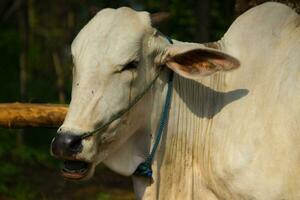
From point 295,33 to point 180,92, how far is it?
0.76 meters

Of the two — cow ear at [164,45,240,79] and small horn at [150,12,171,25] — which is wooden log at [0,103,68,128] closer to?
small horn at [150,12,171,25]

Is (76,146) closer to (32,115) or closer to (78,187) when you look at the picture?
(32,115)

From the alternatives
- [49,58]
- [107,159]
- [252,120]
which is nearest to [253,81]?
[252,120]

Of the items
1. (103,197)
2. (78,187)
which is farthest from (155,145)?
(78,187)

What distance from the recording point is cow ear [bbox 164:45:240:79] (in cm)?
438

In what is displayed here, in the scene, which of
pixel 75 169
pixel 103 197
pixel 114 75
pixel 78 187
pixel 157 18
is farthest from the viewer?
pixel 78 187

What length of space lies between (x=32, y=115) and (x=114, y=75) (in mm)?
1784

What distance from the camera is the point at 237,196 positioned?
4.31 meters

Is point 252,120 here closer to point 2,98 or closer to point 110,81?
point 110,81

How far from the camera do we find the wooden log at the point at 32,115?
5727 mm

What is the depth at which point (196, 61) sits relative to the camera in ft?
14.6

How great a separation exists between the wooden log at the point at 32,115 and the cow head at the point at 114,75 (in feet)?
4.52

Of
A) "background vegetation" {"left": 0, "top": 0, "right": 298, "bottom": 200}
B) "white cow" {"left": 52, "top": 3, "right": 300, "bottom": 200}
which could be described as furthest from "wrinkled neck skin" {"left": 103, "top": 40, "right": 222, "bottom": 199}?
"background vegetation" {"left": 0, "top": 0, "right": 298, "bottom": 200}

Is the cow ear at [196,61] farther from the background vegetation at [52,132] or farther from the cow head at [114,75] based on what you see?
the background vegetation at [52,132]
